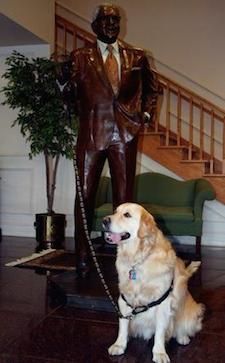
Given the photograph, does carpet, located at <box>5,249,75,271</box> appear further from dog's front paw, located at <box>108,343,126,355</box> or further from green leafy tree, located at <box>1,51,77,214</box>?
dog's front paw, located at <box>108,343,126,355</box>

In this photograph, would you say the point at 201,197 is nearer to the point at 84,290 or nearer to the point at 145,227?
the point at 84,290

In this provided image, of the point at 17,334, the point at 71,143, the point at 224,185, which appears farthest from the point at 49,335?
the point at 224,185

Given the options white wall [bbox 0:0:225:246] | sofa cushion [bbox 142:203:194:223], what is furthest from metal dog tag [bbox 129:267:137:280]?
white wall [bbox 0:0:225:246]

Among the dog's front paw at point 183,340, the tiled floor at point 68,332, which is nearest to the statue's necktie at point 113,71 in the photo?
the tiled floor at point 68,332

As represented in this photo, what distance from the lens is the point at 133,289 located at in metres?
2.02

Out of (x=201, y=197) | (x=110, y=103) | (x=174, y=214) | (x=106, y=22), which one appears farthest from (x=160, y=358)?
(x=201, y=197)

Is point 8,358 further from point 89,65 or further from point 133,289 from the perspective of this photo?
point 89,65

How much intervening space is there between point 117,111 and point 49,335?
1.44 meters

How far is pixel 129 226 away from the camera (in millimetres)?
1975

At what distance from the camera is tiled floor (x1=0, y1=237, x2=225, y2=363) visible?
6.66ft

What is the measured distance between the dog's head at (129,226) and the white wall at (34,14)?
3.06 meters

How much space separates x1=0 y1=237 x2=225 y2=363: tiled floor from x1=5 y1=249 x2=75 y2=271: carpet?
1.28ft

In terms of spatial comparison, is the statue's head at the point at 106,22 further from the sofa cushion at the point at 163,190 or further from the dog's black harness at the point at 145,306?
the sofa cushion at the point at 163,190

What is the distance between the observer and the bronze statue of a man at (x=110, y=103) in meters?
2.82
